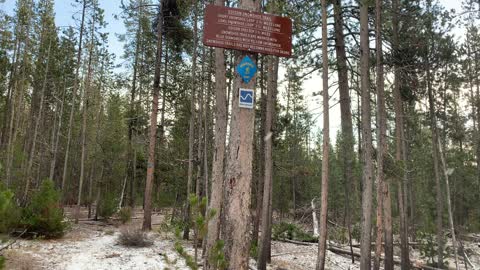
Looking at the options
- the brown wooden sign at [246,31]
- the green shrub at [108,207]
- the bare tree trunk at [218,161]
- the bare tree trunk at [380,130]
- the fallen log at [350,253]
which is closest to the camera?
the brown wooden sign at [246,31]

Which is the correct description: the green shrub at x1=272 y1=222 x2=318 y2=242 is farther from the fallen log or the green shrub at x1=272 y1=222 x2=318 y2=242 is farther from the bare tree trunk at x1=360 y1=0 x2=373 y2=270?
the bare tree trunk at x1=360 y1=0 x2=373 y2=270

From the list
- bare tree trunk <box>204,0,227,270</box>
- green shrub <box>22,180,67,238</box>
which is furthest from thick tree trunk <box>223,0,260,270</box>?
green shrub <box>22,180,67,238</box>

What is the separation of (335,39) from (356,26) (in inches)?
42.1

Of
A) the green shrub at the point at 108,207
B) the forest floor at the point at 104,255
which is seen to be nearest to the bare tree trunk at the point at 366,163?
the forest floor at the point at 104,255

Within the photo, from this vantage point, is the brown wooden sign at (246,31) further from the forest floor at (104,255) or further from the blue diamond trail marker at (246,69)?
the forest floor at (104,255)

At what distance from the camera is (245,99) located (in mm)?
4164

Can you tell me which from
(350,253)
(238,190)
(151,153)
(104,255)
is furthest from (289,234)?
(238,190)

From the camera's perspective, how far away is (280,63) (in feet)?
42.1

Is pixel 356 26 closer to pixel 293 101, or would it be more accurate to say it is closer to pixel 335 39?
pixel 335 39

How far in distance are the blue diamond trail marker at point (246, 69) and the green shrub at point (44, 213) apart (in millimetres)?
8871

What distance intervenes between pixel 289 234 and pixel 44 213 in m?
10.8

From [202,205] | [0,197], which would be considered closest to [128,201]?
[0,197]

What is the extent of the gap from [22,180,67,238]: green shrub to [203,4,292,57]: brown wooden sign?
905cm

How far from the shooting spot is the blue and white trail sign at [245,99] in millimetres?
4152
